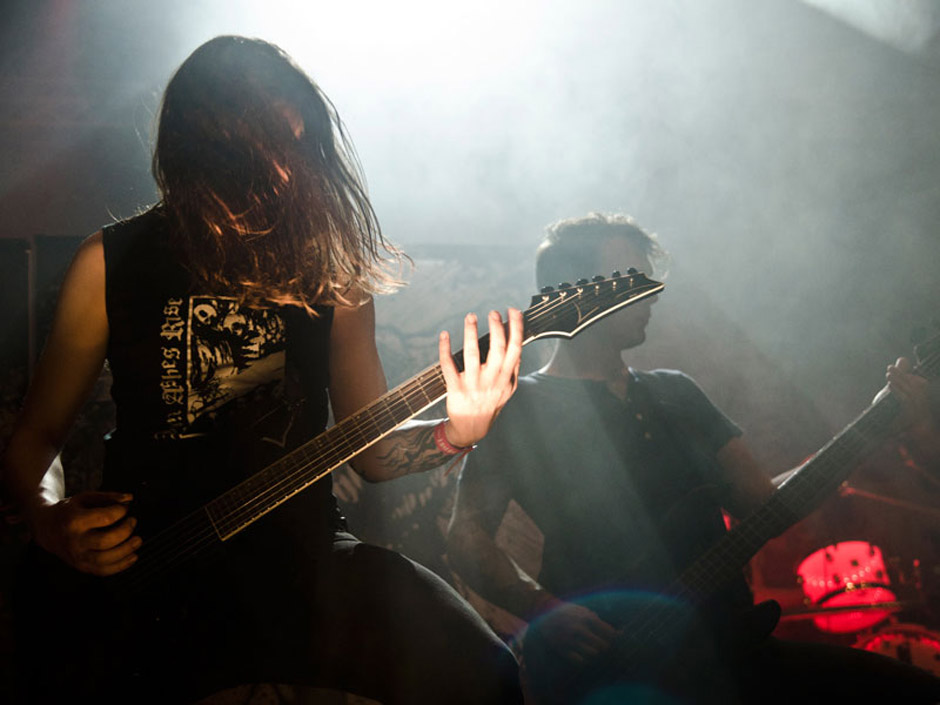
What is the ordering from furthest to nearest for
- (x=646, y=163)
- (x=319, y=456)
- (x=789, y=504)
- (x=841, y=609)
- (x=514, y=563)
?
(x=646, y=163), (x=841, y=609), (x=514, y=563), (x=789, y=504), (x=319, y=456)

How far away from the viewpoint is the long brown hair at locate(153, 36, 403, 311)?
1.42m

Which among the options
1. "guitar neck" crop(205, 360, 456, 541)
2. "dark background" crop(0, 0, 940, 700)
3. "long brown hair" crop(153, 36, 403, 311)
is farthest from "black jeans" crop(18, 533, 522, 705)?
"dark background" crop(0, 0, 940, 700)

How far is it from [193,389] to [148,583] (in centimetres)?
46

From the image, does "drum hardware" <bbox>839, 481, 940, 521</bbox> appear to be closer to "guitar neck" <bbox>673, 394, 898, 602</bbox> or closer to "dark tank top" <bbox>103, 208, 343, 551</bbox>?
"guitar neck" <bbox>673, 394, 898, 602</bbox>

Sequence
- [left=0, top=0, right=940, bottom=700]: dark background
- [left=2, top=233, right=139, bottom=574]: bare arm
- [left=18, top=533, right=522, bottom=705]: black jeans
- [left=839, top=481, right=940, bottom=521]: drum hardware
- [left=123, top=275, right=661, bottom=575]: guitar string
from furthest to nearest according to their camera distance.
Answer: [left=839, top=481, right=940, bottom=521]: drum hardware → [left=0, top=0, right=940, bottom=700]: dark background → [left=2, top=233, right=139, bottom=574]: bare arm → [left=123, top=275, right=661, bottom=575]: guitar string → [left=18, top=533, right=522, bottom=705]: black jeans

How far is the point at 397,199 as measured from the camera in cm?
435

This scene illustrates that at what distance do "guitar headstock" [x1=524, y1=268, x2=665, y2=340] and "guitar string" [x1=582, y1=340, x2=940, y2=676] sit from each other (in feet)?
4.38

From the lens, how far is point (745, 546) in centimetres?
226

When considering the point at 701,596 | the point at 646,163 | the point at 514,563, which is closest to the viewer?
the point at 701,596

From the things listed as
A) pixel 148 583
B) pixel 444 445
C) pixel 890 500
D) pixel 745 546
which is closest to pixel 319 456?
pixel 444 445

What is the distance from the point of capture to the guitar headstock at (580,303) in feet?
4.88

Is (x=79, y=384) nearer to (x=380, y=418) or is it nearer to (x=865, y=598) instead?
(x=380, y=418)

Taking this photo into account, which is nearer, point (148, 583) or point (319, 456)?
point (148, 583)

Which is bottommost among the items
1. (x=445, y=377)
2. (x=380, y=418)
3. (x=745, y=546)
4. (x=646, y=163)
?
(x=745, y=546)
